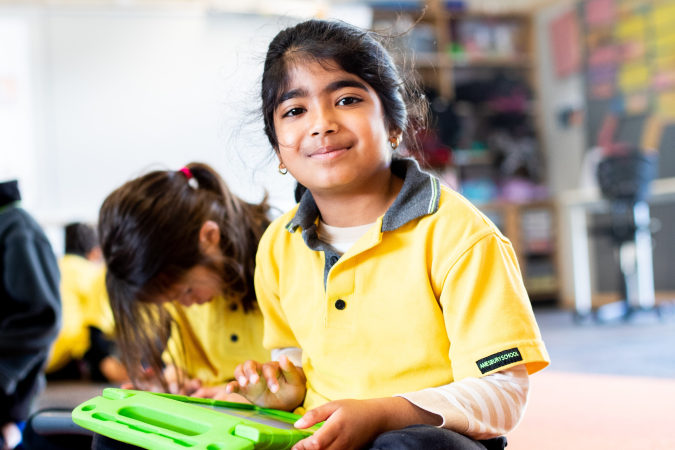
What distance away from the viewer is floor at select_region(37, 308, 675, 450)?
Result: 1.08 metres

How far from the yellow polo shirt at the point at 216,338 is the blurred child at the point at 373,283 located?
24 cm

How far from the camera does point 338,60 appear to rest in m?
0.75

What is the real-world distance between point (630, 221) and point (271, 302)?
2.93m

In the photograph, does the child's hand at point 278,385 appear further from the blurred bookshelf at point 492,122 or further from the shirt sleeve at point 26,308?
the blurred bookshelf at point 492,122

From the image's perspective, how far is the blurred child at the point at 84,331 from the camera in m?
2.44

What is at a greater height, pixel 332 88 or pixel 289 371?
pixel 332 88

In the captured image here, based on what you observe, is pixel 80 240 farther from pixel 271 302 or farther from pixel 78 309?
pixel 271 302

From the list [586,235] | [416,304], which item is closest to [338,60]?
[416,304]

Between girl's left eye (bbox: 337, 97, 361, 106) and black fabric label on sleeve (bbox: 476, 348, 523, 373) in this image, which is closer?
black fabric label on sleeve (bbox: 476, 348, 523, 373)

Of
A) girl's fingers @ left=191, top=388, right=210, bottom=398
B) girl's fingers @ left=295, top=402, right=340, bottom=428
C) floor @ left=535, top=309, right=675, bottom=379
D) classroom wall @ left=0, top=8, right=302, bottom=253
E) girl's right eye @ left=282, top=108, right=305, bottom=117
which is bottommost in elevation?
floor @ left=535, top=309, right=675, bottom=379

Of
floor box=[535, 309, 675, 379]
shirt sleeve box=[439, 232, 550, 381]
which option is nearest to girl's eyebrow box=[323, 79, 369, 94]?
shirt sleeve box=[439, 232, 550, 381]

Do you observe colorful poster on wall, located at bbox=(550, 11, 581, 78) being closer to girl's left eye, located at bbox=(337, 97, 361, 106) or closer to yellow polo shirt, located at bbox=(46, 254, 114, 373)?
yellow polo shirt, located at bbox=(46, 254, 114, 373)

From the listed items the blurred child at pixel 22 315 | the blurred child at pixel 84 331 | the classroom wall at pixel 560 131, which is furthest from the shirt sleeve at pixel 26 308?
the classroom wall at pixel 560 131

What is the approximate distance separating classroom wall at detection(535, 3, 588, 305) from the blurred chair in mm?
877
